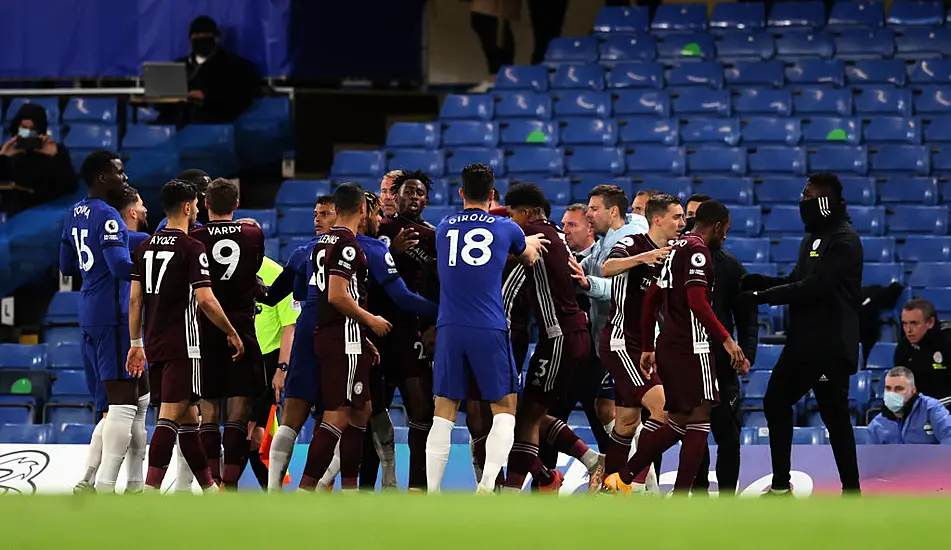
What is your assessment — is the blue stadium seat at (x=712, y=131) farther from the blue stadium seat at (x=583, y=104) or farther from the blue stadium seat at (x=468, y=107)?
the blue stadium seat at (x=468, y=107)

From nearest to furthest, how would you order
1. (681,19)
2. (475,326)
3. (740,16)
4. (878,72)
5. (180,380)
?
1. (475,326)
2. (180,380)
3. (878,72)
4. (740,16)
5. (681,19)

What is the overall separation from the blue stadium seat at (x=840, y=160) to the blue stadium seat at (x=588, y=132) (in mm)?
2265

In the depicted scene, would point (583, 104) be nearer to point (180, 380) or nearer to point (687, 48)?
point (687, 48)

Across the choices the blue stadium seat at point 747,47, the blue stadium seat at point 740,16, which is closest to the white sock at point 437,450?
the blue stadium seat at point 747,47

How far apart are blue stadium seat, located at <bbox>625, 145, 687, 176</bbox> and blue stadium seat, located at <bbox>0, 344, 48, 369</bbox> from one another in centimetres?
653

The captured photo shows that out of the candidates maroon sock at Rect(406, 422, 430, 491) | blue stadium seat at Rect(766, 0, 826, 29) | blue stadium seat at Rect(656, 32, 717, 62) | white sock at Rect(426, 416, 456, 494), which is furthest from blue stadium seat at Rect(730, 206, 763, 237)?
white sock at Rect(426, 416, 456, 494)

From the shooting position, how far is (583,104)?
16.4 metres

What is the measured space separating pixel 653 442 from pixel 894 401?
2.94 m

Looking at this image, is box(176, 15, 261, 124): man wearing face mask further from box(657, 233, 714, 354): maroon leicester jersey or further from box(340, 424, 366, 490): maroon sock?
box(657, 233, 714, 354): maroon leicester jersey

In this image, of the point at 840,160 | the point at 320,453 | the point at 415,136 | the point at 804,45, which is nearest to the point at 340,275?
the point at 320,453

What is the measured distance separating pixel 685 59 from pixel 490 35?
298 cm

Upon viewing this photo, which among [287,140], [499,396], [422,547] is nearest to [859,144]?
[287,140]

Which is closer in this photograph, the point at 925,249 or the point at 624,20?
the point at 925,249

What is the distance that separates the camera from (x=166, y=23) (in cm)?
1741
